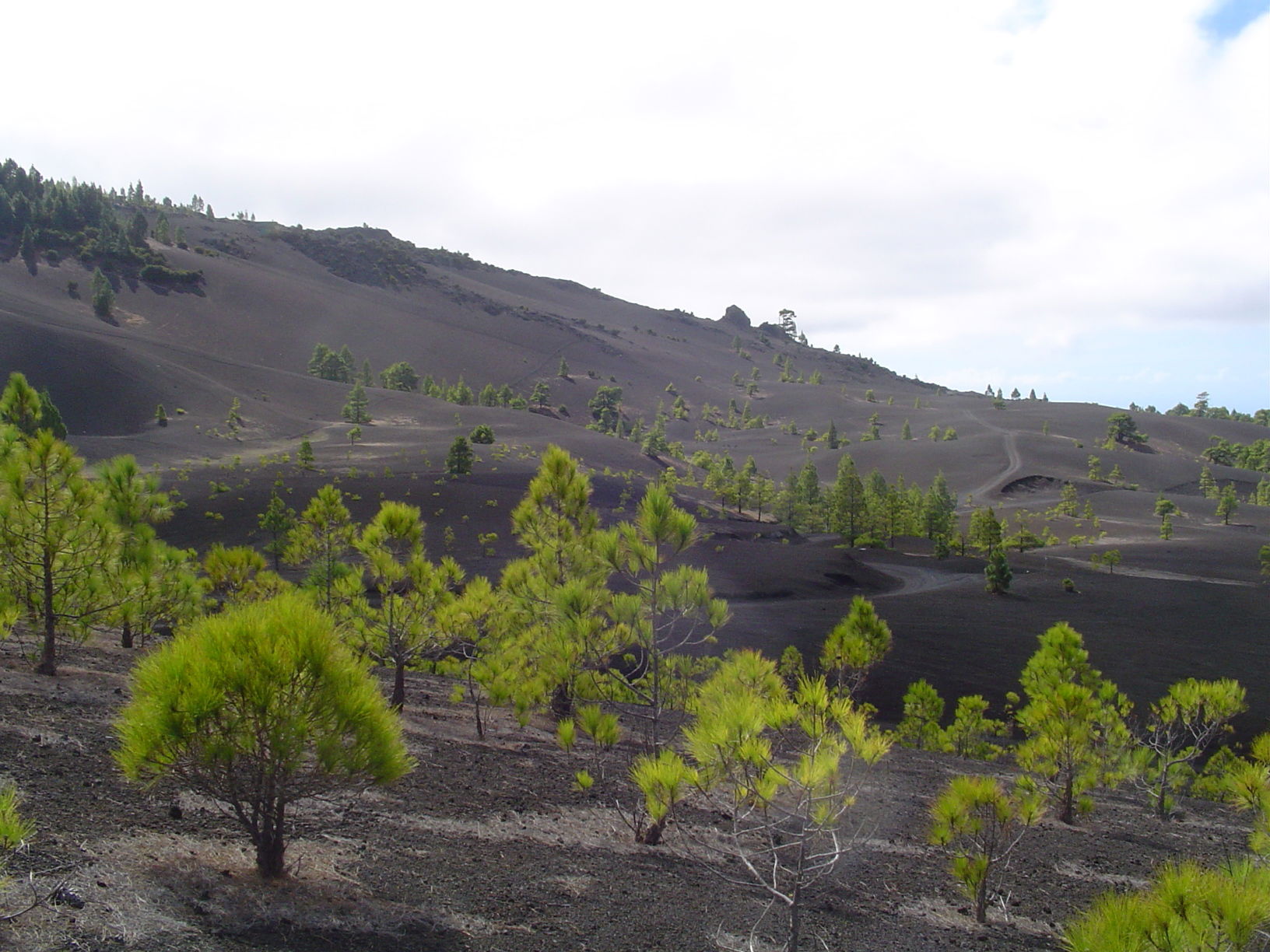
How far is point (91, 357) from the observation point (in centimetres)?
6197

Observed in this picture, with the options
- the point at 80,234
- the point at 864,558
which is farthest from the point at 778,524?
the point at 80,234

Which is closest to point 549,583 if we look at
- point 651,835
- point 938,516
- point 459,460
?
point 651,835

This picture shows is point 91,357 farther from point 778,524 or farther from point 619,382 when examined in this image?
point 619,382

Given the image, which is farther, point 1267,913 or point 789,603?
point 789,603

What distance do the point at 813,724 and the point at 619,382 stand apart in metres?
126

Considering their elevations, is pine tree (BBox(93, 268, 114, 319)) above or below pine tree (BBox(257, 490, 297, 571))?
above

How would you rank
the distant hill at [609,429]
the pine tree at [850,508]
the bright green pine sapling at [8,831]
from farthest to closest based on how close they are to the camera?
the pine tree at [850,508]
the distant hill at [609,429]
the bright green pine sapling at [8,831]

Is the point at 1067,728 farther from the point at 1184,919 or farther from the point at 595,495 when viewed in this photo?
the point at 595,495

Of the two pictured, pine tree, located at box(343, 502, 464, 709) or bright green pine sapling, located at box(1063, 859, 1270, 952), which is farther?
pine tree, located at box(343, 502, 464, 709)

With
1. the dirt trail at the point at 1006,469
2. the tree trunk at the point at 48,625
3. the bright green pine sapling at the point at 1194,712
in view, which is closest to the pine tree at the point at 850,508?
the dirt trail at the point at 1006,469

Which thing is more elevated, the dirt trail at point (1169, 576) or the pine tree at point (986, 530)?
the pine tree at point (986, 530)

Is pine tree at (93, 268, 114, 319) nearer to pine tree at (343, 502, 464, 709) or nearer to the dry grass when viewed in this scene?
pine tree at (343, 502, 464, 709)

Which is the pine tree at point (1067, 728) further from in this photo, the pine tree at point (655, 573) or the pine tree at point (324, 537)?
the pine tree at point (324, 537)

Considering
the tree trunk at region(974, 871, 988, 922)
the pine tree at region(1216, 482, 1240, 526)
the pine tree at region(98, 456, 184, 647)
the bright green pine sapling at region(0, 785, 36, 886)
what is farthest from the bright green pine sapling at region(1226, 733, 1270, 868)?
the pine tree at region(1216, 482, 1240, 526)
